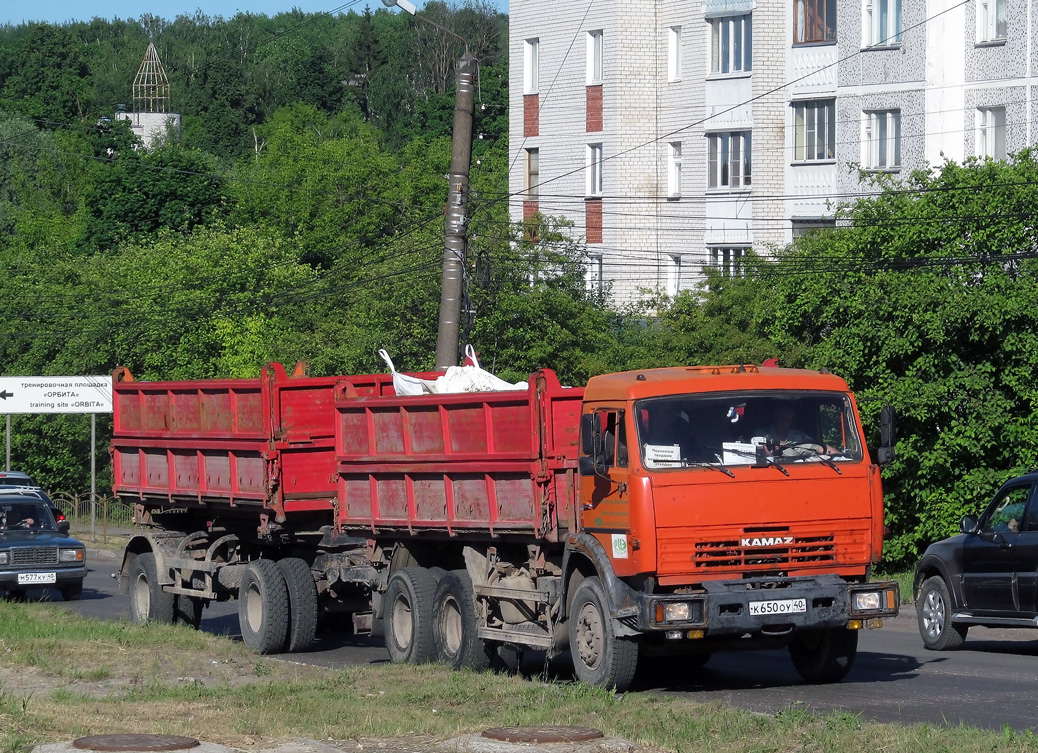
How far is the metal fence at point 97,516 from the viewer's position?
133ft

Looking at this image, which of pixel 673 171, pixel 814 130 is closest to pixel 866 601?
pixel 814 130

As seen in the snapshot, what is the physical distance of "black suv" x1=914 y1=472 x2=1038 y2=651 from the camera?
14828 mm

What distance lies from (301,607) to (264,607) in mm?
370

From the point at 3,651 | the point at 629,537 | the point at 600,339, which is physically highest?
the point at 600,339

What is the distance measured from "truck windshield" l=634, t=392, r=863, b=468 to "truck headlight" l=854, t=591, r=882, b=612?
1005mm

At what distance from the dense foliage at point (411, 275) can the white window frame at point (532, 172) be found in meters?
1.21

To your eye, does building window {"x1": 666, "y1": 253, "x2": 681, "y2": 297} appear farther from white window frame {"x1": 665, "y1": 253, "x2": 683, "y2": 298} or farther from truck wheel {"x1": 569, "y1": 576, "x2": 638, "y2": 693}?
truck wheel {"x1": 569, "y1": 576, "x2": 638, "y2": 693}

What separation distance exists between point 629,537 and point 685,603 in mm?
628

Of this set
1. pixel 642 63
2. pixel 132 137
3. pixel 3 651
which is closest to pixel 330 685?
pixel 3 651

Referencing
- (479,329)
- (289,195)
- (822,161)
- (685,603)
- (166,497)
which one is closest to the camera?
(685,603)

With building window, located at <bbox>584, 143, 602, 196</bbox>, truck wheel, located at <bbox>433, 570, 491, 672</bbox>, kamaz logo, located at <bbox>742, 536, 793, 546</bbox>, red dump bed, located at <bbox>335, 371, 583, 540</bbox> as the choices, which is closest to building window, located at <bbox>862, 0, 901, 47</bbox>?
building window, located at <bbox>584, 143, 602, 196</bbox>

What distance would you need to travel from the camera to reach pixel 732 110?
49.1 meters

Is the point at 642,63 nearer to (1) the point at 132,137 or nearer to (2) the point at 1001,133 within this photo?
(2) the point at 1001,133

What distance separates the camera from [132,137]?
299 ft
